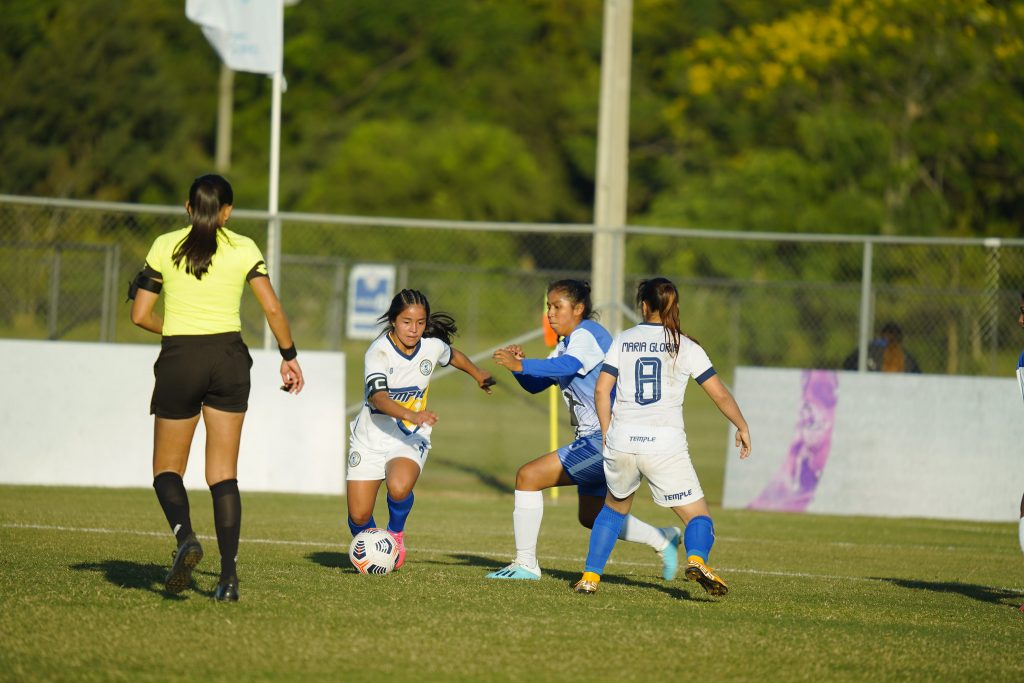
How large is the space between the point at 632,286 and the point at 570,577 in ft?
49.7

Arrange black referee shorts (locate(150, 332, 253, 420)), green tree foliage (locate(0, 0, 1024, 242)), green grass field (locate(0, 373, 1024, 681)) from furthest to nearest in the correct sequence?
green tree foliage (locate(0, 0, 1024, 242))
black referee shorts (locate(150, 332, 253, 420))
green grass field (locate(0, 373, 1024, 681))

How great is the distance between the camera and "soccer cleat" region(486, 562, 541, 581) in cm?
788

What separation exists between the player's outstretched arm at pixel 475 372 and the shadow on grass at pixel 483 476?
5.71 m

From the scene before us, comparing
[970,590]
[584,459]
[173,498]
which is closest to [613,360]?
[584,459]

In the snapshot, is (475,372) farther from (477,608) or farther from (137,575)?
(137,575)

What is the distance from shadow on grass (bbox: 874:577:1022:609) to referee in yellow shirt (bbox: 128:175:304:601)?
4208mm

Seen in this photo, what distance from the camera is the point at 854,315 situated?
25672 millimetres

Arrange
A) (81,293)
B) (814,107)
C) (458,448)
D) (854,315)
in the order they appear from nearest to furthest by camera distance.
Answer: (458,448)
(81,293)
(854,315)
(814,107)

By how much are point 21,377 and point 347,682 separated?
834 cm

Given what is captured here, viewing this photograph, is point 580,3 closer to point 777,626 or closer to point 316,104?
point 316,104

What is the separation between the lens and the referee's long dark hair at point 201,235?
634 cm

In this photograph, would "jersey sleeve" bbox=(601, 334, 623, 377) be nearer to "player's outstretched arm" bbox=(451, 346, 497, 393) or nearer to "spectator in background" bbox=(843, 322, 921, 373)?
"player's outstretched arm" bbox=(451, 346, 497, 393)

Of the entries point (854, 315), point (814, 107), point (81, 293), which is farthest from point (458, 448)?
point (814, 107)

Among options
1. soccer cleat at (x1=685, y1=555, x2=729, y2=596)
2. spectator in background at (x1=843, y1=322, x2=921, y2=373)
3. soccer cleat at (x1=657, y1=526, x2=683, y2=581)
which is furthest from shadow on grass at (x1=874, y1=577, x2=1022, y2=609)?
spectator in background at (x1=843, y1=322, x2=921, y2=373)
